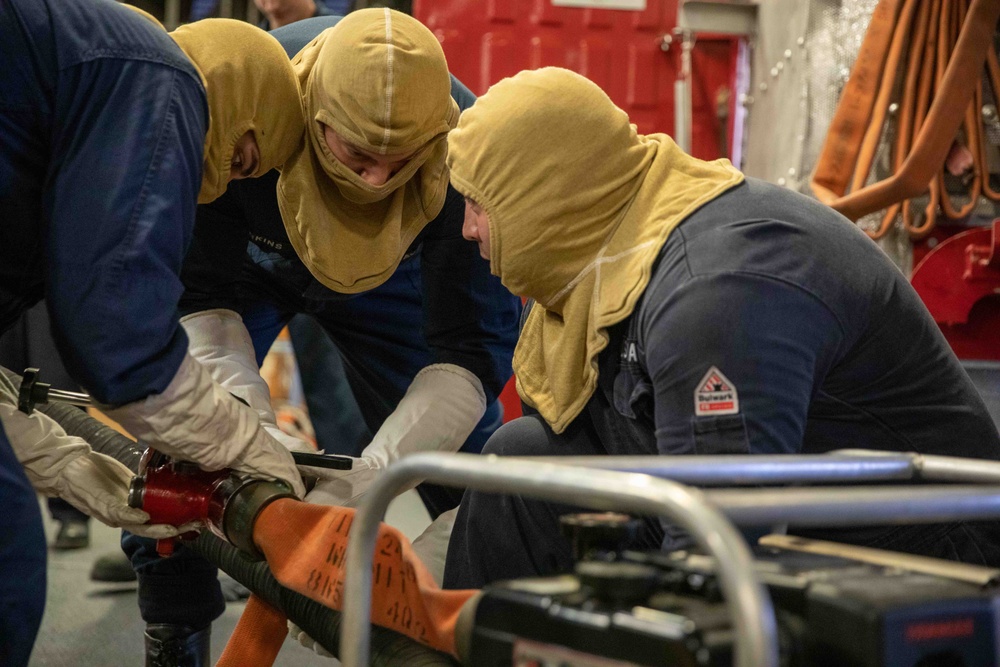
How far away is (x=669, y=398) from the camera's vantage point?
4.58 feet

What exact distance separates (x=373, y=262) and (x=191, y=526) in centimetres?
66

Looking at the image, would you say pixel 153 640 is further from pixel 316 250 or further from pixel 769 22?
pixel 769 22

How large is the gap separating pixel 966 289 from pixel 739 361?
1.96 meters

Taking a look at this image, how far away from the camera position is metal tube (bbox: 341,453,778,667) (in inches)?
29.7

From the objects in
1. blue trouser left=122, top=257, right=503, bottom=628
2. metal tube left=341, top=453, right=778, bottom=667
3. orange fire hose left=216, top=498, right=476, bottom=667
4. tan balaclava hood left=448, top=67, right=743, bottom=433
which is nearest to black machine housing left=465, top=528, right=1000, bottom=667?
metal tube left=341, top=453, right=778, bottom=667

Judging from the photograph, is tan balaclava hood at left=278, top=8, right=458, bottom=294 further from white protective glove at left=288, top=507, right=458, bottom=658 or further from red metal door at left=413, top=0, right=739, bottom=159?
red metal door at left=413, top=0, right=739, bottom=159

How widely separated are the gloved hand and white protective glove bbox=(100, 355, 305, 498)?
144mm

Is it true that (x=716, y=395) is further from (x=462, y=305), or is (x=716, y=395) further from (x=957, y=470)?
(x=462, y=305)

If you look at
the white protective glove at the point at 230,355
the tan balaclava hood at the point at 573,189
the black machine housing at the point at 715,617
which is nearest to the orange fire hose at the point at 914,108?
the tan balaclava hood at the point at 573,189

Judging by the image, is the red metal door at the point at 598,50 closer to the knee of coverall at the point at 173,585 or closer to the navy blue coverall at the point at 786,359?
the knee of coverall at the point at 173,585

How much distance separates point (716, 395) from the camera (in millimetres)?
1340

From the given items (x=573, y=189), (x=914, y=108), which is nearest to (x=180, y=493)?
(x=573, y=189)

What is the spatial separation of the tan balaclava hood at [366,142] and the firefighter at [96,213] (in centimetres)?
40

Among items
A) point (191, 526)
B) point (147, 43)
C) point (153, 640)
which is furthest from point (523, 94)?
point (153, 640)
